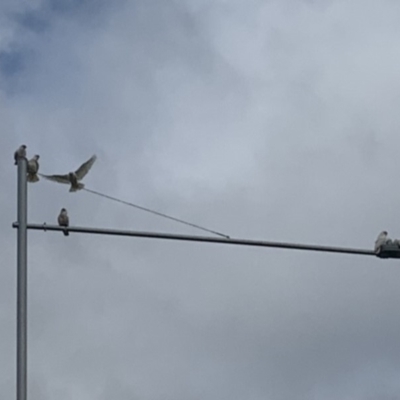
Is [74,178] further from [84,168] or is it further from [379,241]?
[379,241]

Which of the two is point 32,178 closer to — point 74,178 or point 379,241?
point 74,178

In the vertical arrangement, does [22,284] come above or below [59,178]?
below

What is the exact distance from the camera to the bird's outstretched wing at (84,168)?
2260cm

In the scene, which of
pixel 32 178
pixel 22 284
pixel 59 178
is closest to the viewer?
pixel 22 284

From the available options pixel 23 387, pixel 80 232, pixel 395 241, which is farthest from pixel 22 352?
pixel 395 241

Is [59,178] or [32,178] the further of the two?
[59,178]

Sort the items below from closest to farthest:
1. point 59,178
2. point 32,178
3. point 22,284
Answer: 1. point 22,284
2. point 32,178
3. point 59,178

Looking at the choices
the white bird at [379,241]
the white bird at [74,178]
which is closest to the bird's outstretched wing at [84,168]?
the white bird at [74,178]

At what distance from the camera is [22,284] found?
20.5 metres

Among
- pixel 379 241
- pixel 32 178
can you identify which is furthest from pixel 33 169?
pixel 379 241

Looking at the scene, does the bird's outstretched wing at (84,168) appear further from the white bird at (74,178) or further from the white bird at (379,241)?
the white bird at (379,241)

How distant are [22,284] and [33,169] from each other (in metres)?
1.89

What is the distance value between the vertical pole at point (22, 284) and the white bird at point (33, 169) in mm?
369

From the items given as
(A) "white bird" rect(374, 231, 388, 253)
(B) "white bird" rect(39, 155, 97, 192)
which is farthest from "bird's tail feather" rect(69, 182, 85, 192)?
(A) "white bird" rect(374, 231, 388, 253)
